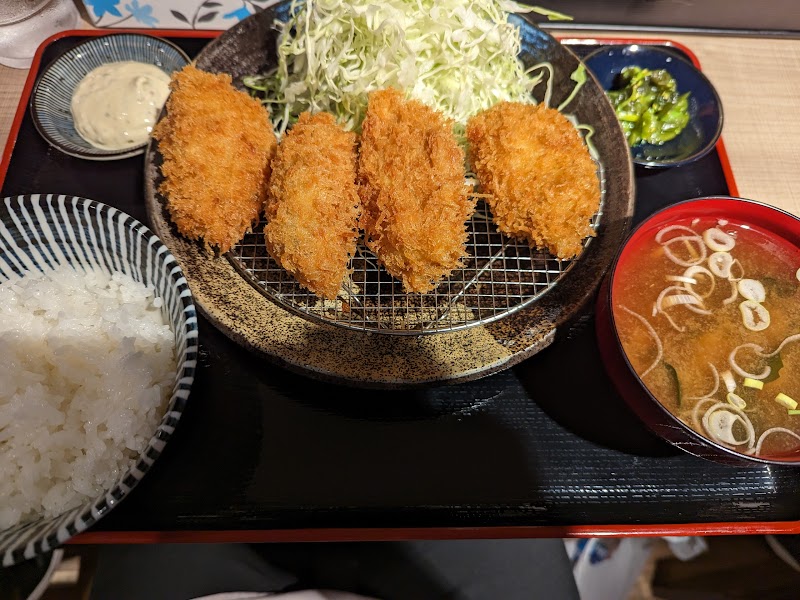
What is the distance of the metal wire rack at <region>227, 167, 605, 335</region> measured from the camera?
2.05m

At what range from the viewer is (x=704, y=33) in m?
3.26

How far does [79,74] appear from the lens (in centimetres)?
276

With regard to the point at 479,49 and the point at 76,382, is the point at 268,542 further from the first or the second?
the point at 479,49

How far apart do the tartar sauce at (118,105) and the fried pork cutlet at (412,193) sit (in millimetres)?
1377

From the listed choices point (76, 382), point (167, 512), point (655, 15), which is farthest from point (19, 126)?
point (655, 15)

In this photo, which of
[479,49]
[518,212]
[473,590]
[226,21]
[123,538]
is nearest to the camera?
[123,538]

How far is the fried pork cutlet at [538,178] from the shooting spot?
6.81 ft

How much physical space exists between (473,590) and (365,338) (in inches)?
46.3

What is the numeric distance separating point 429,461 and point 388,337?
540 millimetres

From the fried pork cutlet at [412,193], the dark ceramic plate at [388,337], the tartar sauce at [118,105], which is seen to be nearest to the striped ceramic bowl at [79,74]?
the tartar sauce at [118,105]

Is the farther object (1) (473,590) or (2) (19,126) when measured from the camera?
(2) (19,126)

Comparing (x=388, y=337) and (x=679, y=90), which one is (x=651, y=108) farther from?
(x=388, y=337)

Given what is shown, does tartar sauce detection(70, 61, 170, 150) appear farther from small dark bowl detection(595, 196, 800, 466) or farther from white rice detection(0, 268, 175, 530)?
small dark bowl detection(595, 196, 800, 466)

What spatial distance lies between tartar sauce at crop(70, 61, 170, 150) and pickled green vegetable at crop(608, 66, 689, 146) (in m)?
2.68
